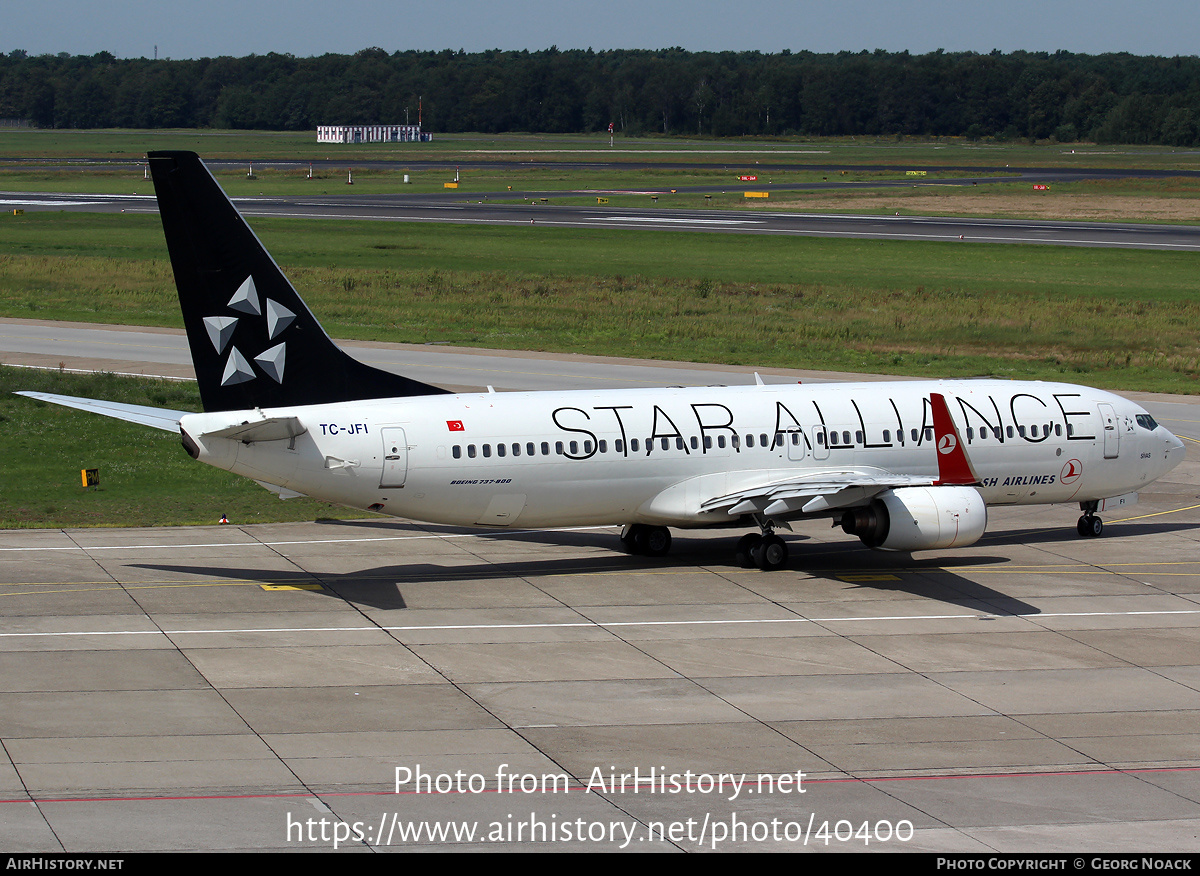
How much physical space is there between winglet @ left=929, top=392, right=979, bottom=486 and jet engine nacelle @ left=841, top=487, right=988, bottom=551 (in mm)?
284

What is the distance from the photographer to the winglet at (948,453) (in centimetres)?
3544

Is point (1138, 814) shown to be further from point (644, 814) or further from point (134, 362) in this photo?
point (134, 362)

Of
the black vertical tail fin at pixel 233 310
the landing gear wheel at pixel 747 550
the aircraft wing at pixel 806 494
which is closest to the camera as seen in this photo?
the black vertical tail fin at pixel 233 310

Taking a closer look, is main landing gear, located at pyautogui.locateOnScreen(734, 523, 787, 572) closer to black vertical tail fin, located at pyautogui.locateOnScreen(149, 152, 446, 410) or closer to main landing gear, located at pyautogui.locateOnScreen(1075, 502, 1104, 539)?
main landing gear, located at pyautogui.locateOnScreen(1075, 502, 1104, 539)

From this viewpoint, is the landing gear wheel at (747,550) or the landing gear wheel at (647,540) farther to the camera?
the landing gear wheel at (647,540)

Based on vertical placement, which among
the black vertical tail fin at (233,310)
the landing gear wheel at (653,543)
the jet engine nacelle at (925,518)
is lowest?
the landing gear wheel at (653,543)

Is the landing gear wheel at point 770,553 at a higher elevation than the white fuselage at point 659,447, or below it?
below

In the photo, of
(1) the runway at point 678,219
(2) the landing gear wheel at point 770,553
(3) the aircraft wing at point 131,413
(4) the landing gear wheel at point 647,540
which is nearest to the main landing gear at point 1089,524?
(2) the landing gear wheel at point 770,553

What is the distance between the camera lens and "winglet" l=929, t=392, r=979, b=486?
1395 inches

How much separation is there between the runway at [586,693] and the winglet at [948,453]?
287cm

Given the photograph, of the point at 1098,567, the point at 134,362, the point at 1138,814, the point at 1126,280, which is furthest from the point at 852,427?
the point at 1126,280

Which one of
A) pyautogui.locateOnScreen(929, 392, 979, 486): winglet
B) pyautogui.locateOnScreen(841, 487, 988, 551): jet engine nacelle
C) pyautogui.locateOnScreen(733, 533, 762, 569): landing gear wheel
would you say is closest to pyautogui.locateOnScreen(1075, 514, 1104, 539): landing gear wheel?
pyautogui.locateOnScreen(841, 487, 988, 551): jet engine nacelle

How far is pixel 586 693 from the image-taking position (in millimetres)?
27062

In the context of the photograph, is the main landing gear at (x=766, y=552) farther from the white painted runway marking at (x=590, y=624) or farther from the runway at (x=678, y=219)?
the runway at (x=678, y=219)
